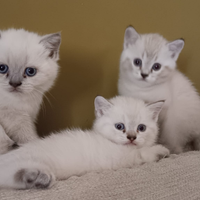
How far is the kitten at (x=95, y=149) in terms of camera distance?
0.79m

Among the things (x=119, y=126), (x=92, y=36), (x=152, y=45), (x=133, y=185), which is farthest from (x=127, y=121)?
(x=92, y=36)

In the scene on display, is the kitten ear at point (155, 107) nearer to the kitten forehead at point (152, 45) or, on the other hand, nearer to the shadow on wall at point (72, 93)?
the kitten forehead at point (152, 45)

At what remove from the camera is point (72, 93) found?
169 cm

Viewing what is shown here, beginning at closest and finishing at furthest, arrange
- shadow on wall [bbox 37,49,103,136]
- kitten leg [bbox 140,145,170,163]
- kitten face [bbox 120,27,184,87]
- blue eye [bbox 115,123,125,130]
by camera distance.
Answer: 1. kitten leg [bbox 140,145,170,163]
2. blue eye [bbox 115,123,125,130]
3. kitten face [bbox 120,27,184,87]
4. shadow on wall [bbox 37,49,103,136]

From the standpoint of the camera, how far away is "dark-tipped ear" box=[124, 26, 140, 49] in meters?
1.41

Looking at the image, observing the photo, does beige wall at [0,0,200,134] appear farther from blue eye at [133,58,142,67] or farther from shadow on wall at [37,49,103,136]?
blue eye at [133,58,142,67]

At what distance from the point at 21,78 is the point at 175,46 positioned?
0.93 meters

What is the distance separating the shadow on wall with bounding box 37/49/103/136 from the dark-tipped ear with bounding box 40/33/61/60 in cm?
36

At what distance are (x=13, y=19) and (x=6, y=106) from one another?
0.65 m

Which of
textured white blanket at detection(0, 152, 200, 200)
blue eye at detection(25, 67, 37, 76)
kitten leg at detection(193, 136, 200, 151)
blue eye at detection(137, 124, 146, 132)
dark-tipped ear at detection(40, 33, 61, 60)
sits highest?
dark-tipped ear at detection(40, 33, 61, 60)

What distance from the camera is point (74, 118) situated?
1734 millimetres

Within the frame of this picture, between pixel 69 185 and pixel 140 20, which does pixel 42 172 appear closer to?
pixel 69 185

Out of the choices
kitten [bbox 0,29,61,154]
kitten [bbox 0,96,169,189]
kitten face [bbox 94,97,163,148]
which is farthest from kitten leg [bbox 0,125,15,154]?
kitten face [bbox 94,97,163,148]

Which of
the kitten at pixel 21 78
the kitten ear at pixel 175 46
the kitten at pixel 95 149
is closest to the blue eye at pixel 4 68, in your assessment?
the kitten at pixel 21 78
